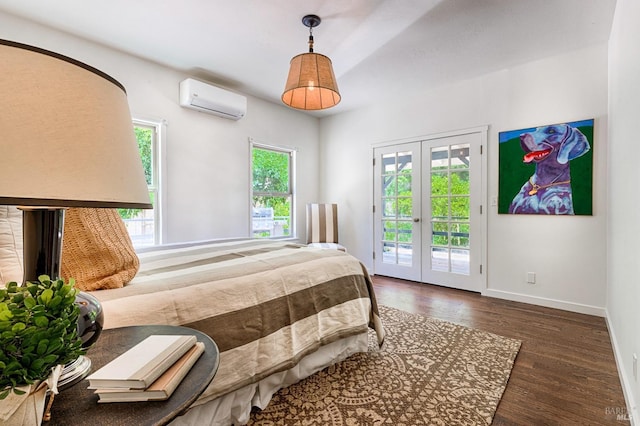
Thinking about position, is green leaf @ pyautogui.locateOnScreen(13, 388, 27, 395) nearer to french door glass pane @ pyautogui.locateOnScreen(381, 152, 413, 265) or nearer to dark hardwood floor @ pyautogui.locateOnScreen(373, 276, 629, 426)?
dark hardwood floor @ pyautogui.locateOnScreen(373, 276, 629, 426)

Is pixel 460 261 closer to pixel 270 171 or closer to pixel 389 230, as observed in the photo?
pixel 389 230

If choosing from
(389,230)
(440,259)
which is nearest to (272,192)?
(389,230)

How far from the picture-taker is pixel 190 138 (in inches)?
137

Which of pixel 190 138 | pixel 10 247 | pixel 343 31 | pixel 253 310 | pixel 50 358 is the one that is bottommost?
pixel 253 310

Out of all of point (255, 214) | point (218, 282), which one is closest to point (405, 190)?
point (255, 214)

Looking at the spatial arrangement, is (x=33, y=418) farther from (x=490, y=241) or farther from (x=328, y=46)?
(x=490, y=241)

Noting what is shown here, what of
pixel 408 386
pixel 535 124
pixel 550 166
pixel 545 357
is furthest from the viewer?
pixel 535 124

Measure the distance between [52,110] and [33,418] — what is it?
0.54 m

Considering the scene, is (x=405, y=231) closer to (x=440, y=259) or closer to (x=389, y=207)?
→ (x=389, y=207)

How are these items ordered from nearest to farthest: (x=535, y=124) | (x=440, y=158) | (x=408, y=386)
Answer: (x=408, y=386) → (x=535, y=124) → (x=440, y=158)

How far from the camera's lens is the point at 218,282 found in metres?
1.46

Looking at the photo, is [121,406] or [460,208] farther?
[460,208]

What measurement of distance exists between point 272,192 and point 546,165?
339 cm

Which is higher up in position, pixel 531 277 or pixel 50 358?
pixel 50 358
